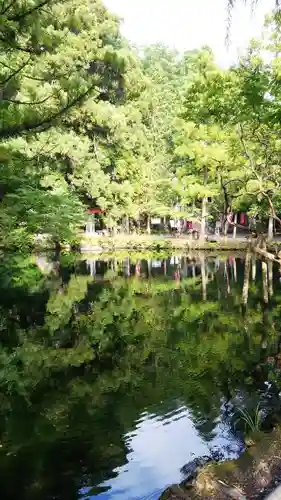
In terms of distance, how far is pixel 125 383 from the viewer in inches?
416

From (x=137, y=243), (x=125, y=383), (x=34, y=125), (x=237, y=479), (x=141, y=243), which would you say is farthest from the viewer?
(x=137, y=243)

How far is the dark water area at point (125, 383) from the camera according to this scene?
6.98 m

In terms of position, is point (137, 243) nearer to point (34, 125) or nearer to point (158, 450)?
point (34, 125)

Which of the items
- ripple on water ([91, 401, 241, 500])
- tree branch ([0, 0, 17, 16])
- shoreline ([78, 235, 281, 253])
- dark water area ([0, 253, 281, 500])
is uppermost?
tree branch ([0, 0, 17, 16])

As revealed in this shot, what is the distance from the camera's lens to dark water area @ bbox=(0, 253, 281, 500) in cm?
698

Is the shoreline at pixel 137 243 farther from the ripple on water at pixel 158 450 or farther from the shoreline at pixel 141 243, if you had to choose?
the ripple on water at pixel 158 450

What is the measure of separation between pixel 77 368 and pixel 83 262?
71.1 feet

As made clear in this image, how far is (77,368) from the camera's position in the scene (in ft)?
38.2

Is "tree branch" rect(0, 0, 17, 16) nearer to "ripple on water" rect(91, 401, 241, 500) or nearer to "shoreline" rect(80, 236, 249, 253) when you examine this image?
"ripple on water" rect(91, 401, 241, 500)

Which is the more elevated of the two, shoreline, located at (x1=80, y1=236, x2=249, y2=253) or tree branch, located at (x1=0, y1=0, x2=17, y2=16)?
tree branch, located at (x1=0, y1=0, x2=17, y2=16)

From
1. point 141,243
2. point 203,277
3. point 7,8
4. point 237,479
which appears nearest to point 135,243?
point 141,243

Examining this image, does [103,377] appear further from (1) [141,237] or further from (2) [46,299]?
(1) [141,237]

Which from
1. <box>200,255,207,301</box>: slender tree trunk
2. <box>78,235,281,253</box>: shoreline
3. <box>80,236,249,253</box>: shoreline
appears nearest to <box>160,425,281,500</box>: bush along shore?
<box>200,255,207,301</box>: slender tree trunk

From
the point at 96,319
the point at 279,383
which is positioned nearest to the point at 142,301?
the point at 96,319
